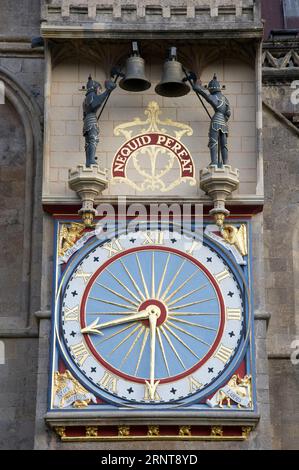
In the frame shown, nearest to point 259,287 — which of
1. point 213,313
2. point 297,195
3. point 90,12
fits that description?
point 213,313

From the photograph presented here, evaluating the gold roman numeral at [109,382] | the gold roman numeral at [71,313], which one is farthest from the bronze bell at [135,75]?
the gold roman numeral at [109,382]

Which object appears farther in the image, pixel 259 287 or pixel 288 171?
pixel 288 171

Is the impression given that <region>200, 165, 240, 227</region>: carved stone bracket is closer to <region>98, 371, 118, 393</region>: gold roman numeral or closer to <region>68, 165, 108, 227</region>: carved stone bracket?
<region>68, 165, 108, 227</region>: carved stone bracket

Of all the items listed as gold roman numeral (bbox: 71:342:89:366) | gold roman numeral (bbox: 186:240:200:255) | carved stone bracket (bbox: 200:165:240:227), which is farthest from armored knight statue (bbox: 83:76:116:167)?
gold roman numeral (bbox: 71:342:89:366)

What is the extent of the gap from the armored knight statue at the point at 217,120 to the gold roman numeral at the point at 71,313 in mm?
2438

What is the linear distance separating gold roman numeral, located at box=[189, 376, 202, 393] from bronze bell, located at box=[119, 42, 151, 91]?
12.2 feet

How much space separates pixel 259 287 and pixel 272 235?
166 centimetres

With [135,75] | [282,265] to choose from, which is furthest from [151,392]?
[135,75]

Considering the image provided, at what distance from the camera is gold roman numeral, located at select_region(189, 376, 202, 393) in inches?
821

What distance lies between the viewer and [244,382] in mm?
20906

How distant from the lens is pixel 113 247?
21594 millimetres

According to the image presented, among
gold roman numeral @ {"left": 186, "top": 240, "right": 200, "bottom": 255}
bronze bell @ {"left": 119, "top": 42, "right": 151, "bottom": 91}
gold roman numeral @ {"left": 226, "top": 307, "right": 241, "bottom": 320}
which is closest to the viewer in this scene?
gold roman numeral @ {"left": 226, "top": 307, "right": 241, "bottom": 320}
